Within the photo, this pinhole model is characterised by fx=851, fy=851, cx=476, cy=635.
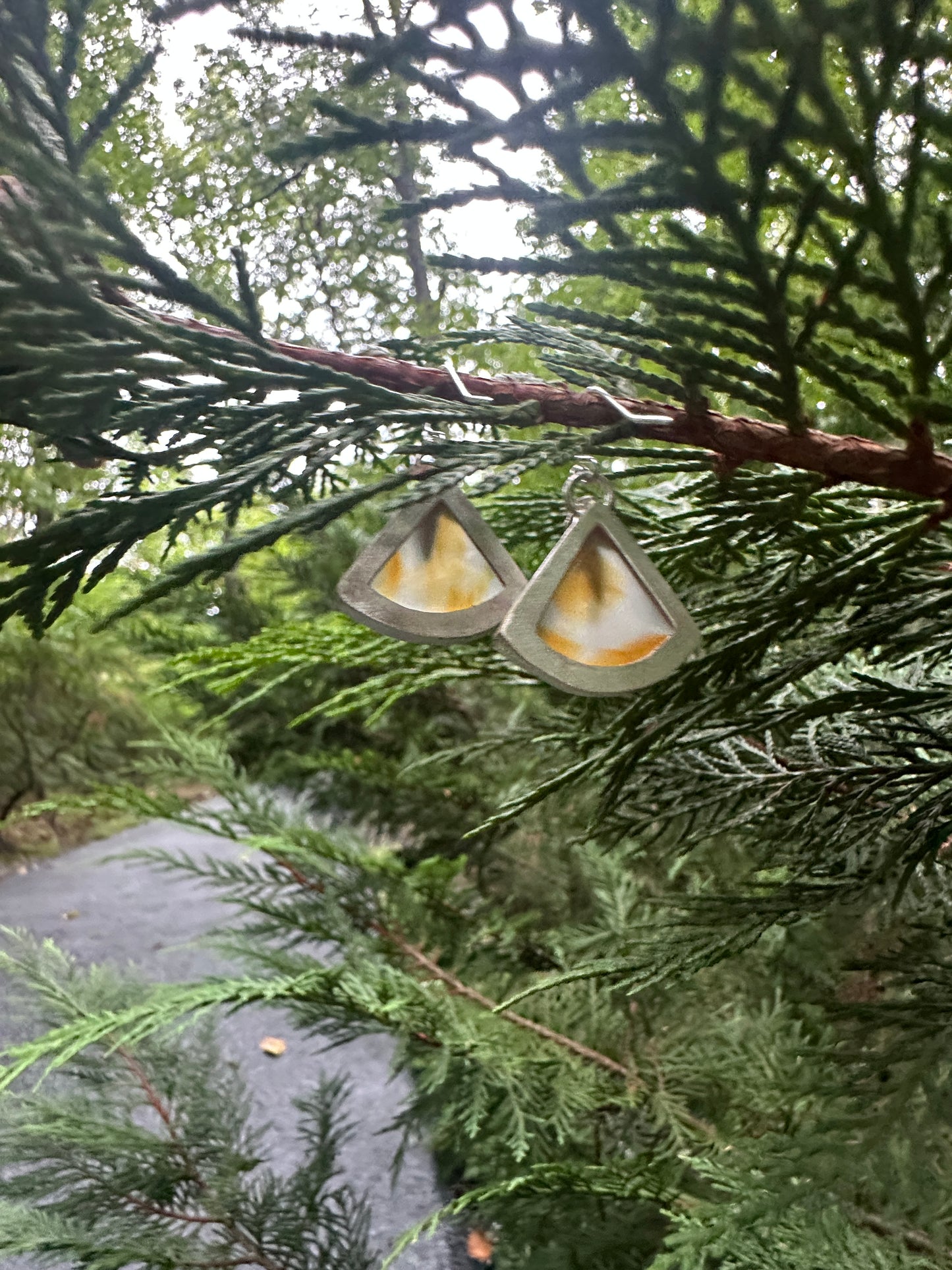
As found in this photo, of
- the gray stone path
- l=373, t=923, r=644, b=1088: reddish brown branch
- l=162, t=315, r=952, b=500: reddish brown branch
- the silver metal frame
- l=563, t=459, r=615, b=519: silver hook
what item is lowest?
the gray stone path

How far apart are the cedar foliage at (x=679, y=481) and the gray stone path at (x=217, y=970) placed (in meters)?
0.58

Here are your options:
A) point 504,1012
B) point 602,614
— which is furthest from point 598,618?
point 504,1012

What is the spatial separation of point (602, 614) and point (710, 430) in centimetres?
11

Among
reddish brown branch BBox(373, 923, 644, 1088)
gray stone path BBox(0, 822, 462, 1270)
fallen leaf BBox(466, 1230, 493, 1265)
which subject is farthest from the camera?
gray stone path BBox(0, 822, 462, 1270)

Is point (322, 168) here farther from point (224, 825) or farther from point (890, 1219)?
point (890, 1219)

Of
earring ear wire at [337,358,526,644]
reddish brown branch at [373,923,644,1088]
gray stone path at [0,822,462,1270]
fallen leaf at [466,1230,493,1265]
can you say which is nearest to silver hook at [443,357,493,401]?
earring ear wire at [337,358,526,644]

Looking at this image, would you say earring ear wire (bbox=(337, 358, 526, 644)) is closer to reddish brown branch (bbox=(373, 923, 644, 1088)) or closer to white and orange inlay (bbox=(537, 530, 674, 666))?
white and orange inlay (bbox=(537, 530, 674, 666))

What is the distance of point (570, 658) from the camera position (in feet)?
1.32

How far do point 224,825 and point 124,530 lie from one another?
86 centimetres

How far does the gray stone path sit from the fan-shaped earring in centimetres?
91

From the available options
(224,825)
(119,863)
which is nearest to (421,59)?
(224,825)

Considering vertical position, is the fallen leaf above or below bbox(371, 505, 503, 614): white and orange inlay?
below

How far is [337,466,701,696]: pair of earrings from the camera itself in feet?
1.32

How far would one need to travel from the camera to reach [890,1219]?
81 cm
